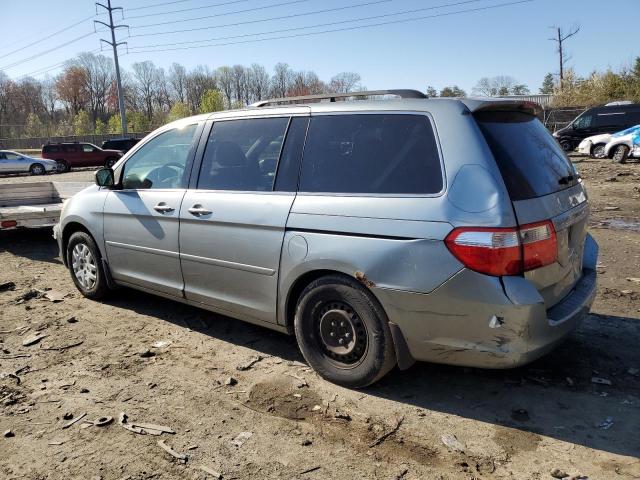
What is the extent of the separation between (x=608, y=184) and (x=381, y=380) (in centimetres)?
1300

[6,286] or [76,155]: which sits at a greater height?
[76,155]

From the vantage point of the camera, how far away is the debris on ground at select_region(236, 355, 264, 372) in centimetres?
395

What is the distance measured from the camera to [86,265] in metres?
5.53

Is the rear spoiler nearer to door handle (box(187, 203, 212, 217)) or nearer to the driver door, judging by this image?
door handle (box(187, 203, 212, 217))

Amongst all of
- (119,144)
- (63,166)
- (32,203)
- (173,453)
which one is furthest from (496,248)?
Result: (119,144)

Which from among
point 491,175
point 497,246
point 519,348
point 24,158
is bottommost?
point 519,348

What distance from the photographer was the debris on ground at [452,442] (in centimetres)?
287

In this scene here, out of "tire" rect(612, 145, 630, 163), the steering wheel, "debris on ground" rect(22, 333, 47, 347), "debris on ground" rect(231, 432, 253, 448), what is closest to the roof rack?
the steering wheel

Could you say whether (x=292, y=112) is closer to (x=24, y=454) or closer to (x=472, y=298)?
(x=472, y=298)

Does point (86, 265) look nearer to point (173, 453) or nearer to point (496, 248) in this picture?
point (173, 453)

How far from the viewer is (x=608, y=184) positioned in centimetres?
1397

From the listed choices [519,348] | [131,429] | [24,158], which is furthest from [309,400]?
[24,158]

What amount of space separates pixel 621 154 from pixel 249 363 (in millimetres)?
19091

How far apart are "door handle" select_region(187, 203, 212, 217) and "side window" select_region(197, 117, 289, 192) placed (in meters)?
0.18
